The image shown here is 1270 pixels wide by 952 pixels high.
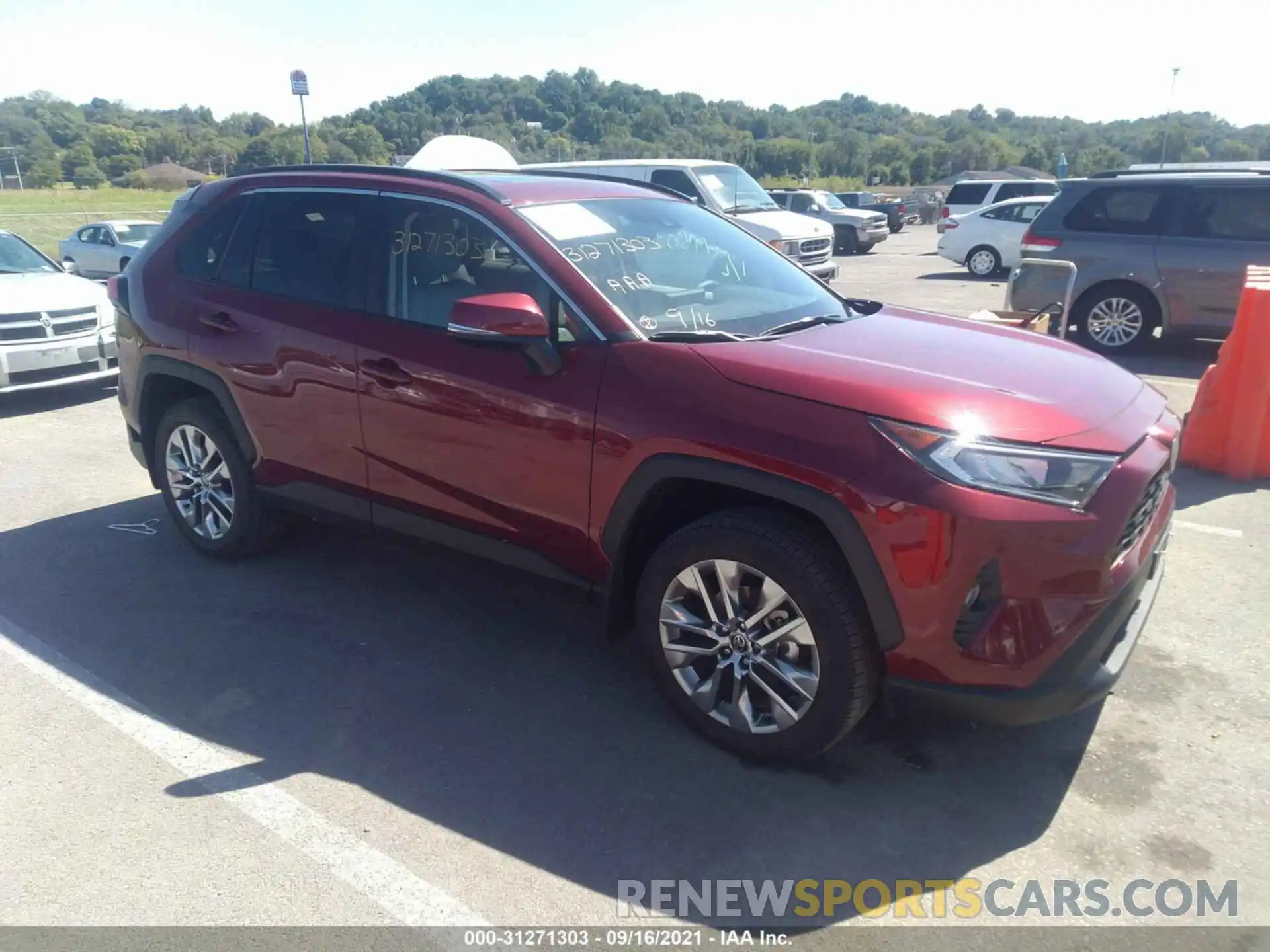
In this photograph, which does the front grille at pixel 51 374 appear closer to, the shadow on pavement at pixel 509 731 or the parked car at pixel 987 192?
the shadow on pavement at pixel 509 731

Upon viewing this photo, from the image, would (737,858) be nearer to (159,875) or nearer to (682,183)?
(159,875)

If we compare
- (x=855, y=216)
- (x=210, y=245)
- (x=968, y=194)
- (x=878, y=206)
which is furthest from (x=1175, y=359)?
(x=878, y=206)

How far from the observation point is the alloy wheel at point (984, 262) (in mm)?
18328

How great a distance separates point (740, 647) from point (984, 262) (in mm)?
17095

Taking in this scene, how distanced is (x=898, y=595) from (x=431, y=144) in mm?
11902

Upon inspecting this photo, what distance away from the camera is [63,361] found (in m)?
8.41

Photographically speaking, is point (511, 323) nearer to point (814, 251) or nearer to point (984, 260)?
point (814, 251)

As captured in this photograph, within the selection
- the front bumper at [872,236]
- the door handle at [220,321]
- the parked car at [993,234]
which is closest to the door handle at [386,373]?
the door handle at [220,321]

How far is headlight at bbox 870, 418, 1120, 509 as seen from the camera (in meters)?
2.77

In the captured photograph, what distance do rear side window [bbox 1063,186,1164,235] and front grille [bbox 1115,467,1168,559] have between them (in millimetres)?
7354

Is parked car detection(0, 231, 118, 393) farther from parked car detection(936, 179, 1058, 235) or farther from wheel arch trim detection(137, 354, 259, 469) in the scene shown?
parked car detection(936, 179, 1058, 235)

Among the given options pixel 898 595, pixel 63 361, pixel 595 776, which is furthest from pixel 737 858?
pixel 63 361

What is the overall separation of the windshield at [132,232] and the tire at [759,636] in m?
18.3

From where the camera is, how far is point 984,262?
1841 cm
